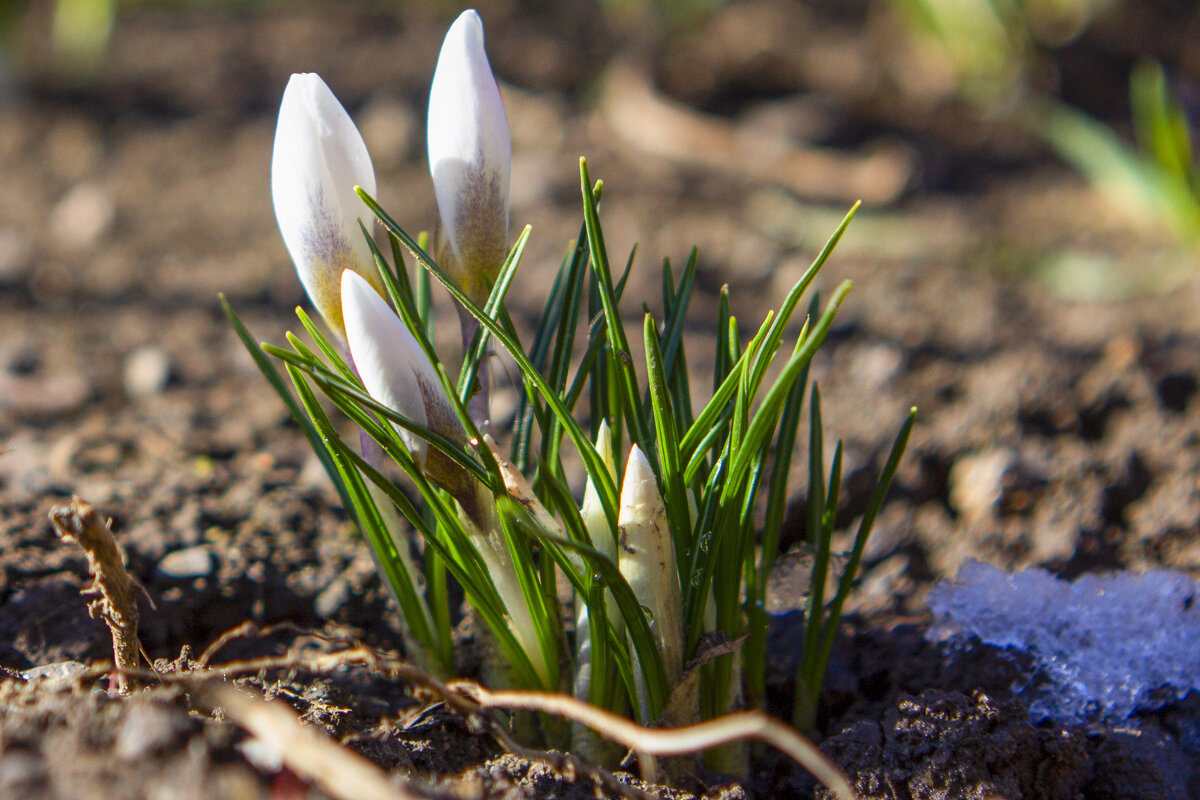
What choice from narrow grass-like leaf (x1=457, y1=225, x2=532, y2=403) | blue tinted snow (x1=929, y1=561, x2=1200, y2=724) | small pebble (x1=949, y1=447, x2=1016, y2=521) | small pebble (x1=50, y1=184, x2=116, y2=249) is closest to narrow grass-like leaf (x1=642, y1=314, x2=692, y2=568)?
narrow grass-like leaf (x1=457, y1=225, x2=532, y2=403)

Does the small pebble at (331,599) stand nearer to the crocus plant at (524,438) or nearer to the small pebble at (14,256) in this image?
the crocus plant at (524,438)

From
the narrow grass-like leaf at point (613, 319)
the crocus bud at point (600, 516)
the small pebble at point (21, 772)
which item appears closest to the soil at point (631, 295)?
the small pebble at point (21, 772)

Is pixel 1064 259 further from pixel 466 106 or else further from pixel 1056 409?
pixel 466 106

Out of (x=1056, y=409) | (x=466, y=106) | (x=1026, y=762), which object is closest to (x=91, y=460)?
(x=466, y=106)

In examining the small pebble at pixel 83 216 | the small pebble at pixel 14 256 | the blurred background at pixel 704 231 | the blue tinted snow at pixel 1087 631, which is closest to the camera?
the blue tinted snow at pixel 1087 631

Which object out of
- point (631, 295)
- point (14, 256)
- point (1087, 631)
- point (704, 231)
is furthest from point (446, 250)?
point (14, 256)

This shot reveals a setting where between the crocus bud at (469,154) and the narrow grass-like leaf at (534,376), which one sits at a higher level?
the crocus bud at (469,154)
